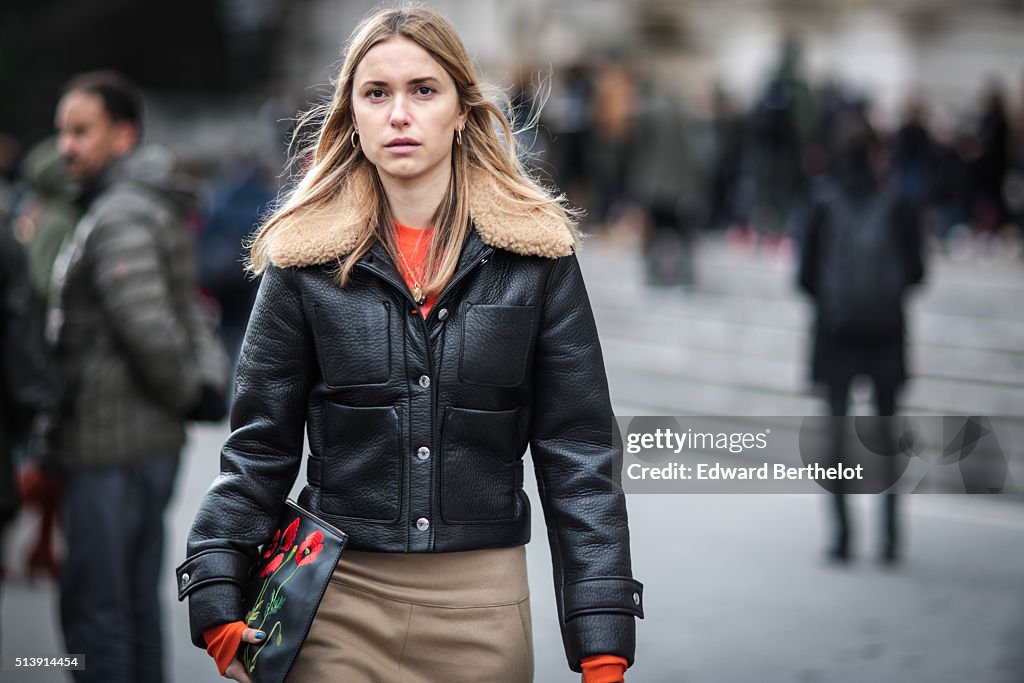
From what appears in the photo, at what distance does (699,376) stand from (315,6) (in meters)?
26.7

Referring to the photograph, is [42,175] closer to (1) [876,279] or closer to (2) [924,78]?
(1) [876,279]

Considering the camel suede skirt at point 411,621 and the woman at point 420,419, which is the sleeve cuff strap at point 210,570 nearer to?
the woman at point 420,419

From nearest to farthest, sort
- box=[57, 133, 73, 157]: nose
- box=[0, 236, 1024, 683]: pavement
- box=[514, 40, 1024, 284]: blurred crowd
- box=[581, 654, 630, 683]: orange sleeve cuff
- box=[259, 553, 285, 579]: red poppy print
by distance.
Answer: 1. box=[581, 654, 630, 683]: orange sleeve cuff
2. box=[259, 553, 285, 579]: red poppy print
3. box=[57, 133, 73, 157]: nose
4. box=[0, 236, 1024, 683]: pavement
5. box=[514, 40, 1024, 284]: blurred crowd

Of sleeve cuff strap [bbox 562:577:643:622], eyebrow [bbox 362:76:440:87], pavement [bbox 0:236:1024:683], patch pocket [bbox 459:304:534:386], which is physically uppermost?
eyebrow [bbox 362:76:440:87]

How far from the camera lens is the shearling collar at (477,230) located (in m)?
2.62

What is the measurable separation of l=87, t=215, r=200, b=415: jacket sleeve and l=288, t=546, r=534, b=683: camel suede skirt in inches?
80.7

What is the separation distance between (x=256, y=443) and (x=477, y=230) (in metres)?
0.59

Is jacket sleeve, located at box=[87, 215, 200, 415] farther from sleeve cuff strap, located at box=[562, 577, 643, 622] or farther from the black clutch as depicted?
sleeve cuff strap, located at box=[562, 577, 643, 622]

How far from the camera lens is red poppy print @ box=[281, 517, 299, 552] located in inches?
104

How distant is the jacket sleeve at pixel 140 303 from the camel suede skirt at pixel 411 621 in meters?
2.05

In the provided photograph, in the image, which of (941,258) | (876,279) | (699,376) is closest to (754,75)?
(941,258)

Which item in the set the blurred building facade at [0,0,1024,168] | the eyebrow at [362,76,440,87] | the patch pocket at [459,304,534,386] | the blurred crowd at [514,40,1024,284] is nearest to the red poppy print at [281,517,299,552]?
the patch pocket at [459,304,534,386]

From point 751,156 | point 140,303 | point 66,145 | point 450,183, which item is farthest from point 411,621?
point 751,156

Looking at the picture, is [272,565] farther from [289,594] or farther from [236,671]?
[236,671]
